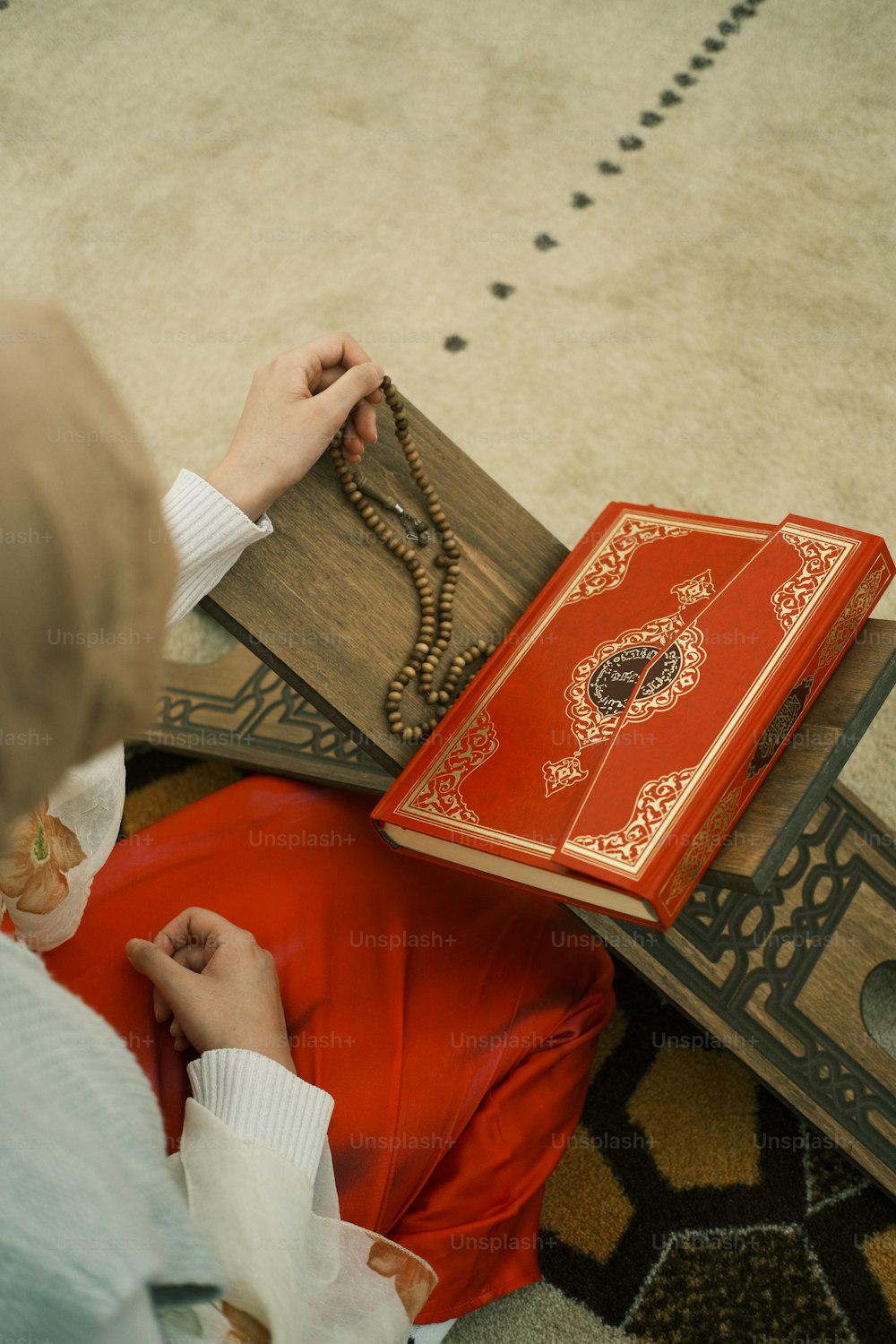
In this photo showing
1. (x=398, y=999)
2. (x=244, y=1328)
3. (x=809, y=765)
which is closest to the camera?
(x=244, y=1328)

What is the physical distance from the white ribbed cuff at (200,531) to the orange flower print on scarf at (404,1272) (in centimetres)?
53

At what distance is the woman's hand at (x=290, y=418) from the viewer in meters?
0.86

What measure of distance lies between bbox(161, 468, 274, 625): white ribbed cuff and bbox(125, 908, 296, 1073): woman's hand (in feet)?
0.93

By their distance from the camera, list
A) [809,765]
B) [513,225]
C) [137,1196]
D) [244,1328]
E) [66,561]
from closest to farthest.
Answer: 1. [66,561]
2. [137,1196]
3. [244,1328]
4. [809,765]
5. [513,225]

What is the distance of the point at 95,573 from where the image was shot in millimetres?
416

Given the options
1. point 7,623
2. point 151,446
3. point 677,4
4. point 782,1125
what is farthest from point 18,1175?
point 677,4

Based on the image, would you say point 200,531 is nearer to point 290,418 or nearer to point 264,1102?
point 290,418

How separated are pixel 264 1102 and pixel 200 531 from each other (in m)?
0.44

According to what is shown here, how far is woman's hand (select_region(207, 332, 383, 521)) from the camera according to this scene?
0.86 meters

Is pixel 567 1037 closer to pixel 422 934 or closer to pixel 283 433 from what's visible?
pixel 422 934

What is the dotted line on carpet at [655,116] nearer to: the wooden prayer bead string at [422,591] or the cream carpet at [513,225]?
the cream carpet at [513,225]

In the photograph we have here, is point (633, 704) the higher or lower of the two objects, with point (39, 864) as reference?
higher

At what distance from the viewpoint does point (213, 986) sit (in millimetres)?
820

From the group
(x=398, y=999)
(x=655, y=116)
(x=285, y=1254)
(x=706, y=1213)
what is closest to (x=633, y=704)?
(x=398, y=999)
